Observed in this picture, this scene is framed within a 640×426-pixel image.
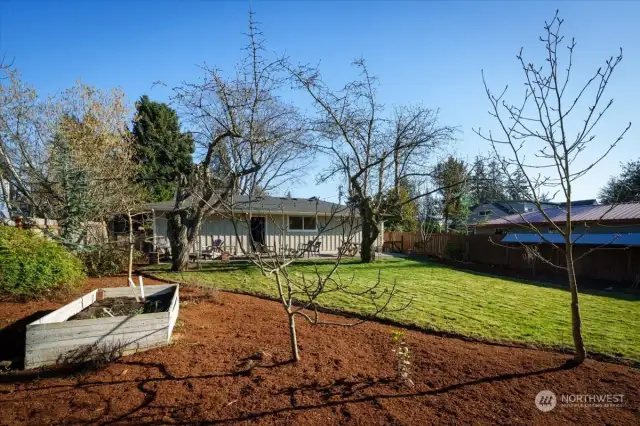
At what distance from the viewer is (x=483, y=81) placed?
15.3 ft

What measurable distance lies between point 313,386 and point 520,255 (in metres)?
15.3

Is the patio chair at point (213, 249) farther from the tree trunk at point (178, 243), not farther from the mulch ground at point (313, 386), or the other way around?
the mulch ground at point (313, 386)

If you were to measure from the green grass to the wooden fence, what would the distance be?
4.50 ft

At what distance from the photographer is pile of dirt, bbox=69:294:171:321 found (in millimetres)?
5059

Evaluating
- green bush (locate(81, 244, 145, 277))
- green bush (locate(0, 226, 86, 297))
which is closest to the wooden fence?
green bush (locate(0, 226, 86, 297))

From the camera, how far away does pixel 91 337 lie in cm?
401

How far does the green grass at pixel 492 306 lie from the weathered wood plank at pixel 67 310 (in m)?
3.86

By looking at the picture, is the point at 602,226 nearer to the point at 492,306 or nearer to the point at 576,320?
the point at 492,306

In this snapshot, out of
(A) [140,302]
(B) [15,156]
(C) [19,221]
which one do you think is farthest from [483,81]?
(B) [15,156]

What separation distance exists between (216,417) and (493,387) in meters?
2.57

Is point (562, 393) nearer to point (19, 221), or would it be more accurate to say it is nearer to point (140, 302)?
point (140, 302)

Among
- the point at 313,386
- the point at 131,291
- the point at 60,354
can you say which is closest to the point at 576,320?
the point at 313,386

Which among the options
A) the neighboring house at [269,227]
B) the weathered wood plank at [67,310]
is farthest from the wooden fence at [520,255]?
the weathered wood plank at [67,310]

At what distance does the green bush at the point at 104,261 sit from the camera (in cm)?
1102
